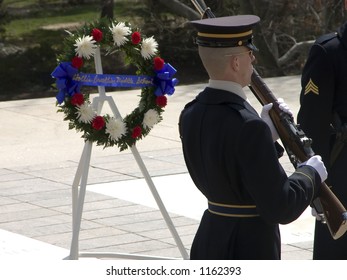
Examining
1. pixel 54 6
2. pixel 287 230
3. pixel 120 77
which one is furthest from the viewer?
pixel 54 6

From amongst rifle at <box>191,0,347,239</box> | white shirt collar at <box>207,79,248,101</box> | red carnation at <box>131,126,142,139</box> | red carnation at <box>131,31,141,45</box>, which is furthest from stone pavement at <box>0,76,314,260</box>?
white shirt collar at <box>207,79,248,101</box>

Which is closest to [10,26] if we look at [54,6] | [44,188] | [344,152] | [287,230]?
[54,6]

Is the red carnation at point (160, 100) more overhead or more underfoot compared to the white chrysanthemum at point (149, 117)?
more overhead

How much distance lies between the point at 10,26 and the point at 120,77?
18874 mm

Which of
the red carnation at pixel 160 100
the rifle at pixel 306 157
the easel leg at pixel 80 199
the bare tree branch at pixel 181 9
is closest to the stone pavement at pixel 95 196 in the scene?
the easel leg at pixel 80 199

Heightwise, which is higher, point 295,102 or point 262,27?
point 295,102

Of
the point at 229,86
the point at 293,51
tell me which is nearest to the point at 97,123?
the point at 229,86

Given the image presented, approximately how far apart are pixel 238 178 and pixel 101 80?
2.49m

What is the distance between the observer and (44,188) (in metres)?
8.45

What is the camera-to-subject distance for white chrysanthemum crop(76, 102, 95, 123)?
600 cm

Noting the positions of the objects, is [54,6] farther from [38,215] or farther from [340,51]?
[340,51]

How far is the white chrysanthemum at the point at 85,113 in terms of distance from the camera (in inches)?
236

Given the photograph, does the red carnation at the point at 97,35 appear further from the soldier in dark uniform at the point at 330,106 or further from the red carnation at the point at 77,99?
the soldier in dark uniform at the point at 330,106

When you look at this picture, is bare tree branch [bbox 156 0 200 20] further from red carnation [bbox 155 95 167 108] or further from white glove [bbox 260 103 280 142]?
white glove [bbox 260 103 280 142]
